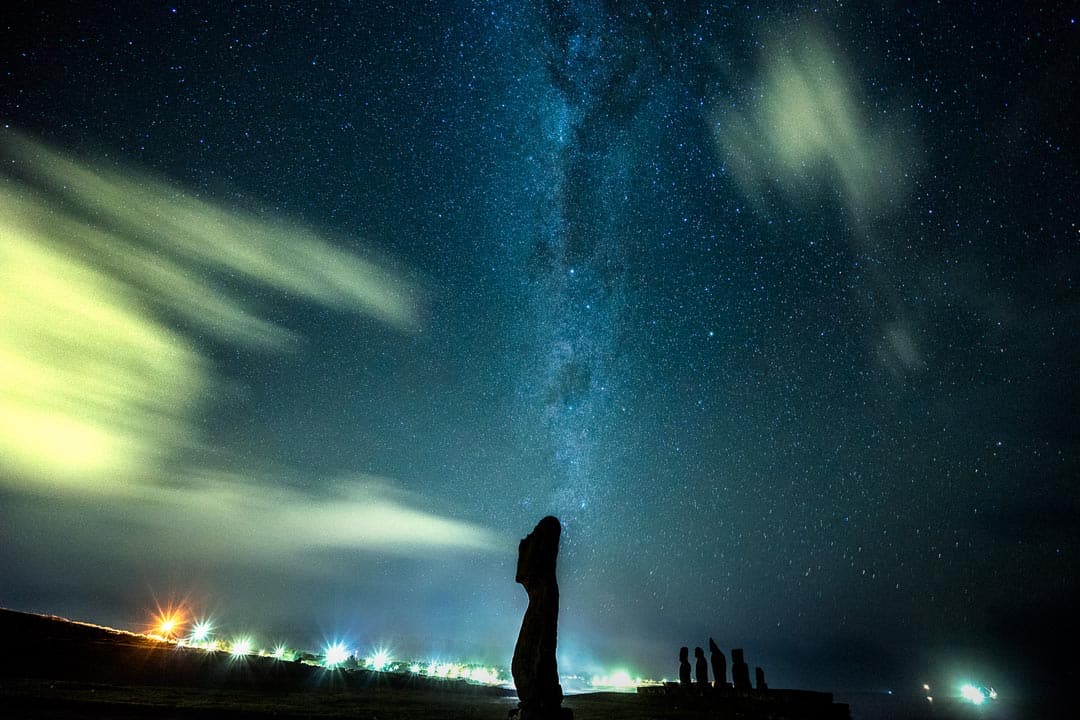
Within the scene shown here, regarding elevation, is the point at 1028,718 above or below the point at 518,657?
below

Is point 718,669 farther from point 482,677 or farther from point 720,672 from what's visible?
point 482,677

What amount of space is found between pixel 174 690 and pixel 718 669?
31.0 meters

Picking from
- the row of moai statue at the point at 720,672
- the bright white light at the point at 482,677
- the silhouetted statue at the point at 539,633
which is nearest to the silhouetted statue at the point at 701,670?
the row of moai statue at the point at 720,672

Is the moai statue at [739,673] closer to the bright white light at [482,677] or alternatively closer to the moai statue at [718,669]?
the moai statue at [718,669]

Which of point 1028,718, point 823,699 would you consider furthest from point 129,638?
point 1028,718

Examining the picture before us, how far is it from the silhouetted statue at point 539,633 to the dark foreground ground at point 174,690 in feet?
27.0

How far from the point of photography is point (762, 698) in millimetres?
30172

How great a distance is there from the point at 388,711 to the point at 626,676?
187m

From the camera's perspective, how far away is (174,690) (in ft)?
80.7

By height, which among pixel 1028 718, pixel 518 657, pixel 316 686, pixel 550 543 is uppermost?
pixel 550 543

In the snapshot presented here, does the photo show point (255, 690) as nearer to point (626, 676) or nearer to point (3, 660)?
point (3, 660)

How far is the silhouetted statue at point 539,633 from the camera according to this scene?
15086mm

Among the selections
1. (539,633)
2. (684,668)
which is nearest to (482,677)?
(684,668)

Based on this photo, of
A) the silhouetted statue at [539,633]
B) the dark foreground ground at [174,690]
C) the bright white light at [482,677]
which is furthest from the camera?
the bright white light at [482,677]
